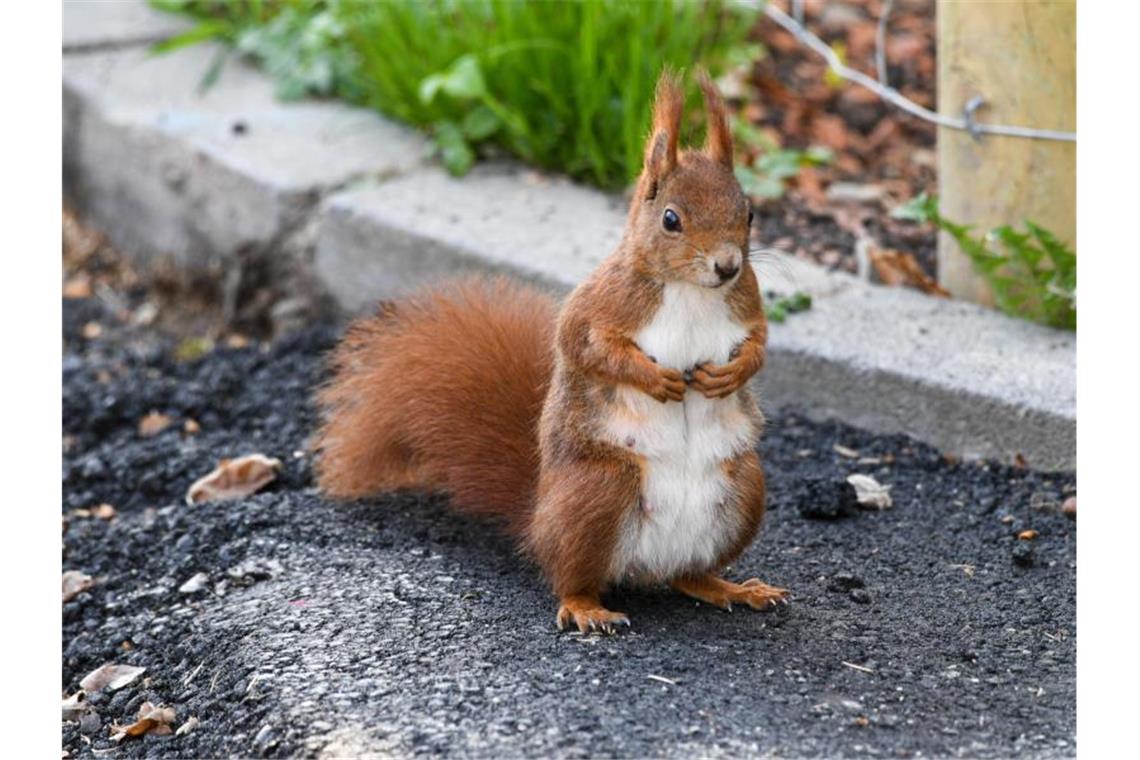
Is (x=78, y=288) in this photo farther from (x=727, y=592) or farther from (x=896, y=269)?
(x=727, y=592)

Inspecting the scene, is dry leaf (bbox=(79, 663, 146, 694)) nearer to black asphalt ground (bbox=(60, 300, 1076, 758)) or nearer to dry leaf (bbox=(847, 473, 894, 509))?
black asphalt ground (bbox=(60, 300, 1076, 758))

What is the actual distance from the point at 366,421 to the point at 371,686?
771 millimetres

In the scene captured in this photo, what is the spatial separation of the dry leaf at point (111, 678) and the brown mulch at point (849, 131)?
85.0 inches

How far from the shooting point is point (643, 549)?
101 inches

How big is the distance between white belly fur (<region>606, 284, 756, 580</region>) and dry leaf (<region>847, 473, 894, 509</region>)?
723 mm

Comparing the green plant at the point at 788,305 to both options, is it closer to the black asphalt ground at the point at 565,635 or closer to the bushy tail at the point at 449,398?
the black asphalt ground at the point at 565,635

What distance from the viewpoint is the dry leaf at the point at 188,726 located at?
101 inches

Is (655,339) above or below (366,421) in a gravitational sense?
above

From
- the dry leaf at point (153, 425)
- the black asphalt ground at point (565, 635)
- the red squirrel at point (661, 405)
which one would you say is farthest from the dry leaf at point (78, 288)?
the red squirrel at point (661, 405)

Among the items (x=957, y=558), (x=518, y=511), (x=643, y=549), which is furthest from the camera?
A: (x=957, y=558)

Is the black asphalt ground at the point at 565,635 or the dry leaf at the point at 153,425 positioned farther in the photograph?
the dry leaf at the point at 153,425

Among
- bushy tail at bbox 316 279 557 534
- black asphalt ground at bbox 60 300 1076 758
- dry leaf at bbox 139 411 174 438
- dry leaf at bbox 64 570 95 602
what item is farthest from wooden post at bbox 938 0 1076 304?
dry leaf at bbox 64 570 95 602

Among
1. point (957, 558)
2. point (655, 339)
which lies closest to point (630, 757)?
point (655, 339)

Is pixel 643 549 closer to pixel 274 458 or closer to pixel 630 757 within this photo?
pixel 630 757
